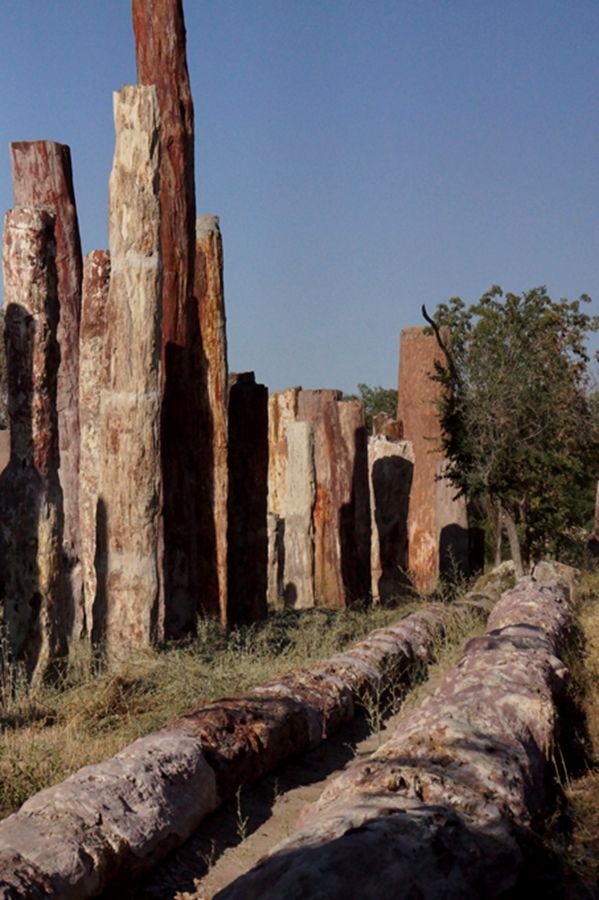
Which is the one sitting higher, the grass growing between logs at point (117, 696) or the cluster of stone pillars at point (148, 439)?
the cluster of stone pillars at point (148, 439)

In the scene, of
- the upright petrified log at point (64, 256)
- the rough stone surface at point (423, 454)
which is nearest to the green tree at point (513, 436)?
the rough stone surface at point (423, 454)

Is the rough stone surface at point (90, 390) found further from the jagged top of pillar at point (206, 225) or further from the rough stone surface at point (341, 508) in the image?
the rough stone surface at point (341, 508)

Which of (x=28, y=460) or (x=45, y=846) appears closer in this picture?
(x=45, y=846)

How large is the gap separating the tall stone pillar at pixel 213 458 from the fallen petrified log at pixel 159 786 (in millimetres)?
3364

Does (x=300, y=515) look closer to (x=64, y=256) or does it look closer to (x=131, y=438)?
(x=64, y=256)

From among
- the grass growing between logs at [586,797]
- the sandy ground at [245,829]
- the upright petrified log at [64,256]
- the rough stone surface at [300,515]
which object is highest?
the upright petrified log at [64,256]

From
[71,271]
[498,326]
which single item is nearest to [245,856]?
[71,271]

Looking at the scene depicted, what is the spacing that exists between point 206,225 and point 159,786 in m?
7.94

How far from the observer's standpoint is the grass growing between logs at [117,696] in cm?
679

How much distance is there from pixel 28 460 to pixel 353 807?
16.0ft

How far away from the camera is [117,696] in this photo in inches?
340

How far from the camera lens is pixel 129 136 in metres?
10.5

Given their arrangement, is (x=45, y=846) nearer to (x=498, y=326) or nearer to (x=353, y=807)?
(x=353, y=807)

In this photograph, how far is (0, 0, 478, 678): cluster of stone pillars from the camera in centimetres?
918
